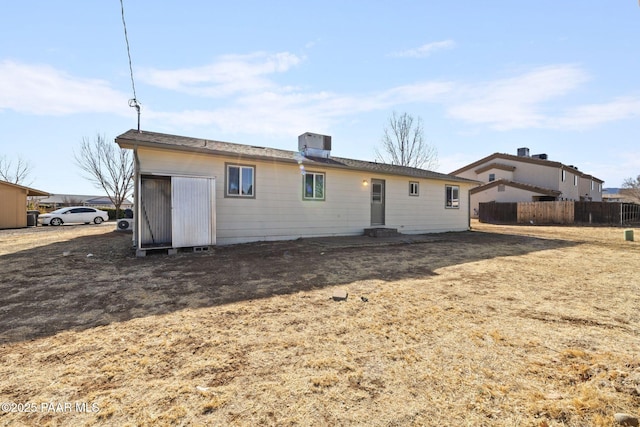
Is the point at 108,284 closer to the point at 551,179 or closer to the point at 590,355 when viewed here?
the point at 590,355

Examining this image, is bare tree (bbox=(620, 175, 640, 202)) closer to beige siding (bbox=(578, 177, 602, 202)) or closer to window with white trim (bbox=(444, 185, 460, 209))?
beige siding (bbox=(578, 177, 602, 202))

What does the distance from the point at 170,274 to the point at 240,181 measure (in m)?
4.34

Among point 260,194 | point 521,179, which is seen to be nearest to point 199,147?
point 260,194

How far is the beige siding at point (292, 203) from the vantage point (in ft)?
28.5

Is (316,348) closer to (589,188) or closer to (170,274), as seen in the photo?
(170,274)

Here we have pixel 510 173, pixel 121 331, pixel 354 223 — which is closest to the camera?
pixel 121 331

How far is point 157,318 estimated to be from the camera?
11.3 feet

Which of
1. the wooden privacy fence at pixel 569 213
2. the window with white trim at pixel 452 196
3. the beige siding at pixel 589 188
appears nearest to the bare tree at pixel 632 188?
the beige siding at pixel 589 188

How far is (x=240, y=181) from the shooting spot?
30.5 ft

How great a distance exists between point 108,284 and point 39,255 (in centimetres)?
434

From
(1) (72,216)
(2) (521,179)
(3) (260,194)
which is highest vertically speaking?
(2) (521,179)

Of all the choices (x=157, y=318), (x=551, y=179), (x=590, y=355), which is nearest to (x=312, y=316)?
(x=157, y=318)

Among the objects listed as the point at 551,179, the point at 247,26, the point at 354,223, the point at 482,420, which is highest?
the point at 247,26

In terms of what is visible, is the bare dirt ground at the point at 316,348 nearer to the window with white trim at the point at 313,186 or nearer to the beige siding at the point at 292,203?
the beige siding at the point at 292,203
